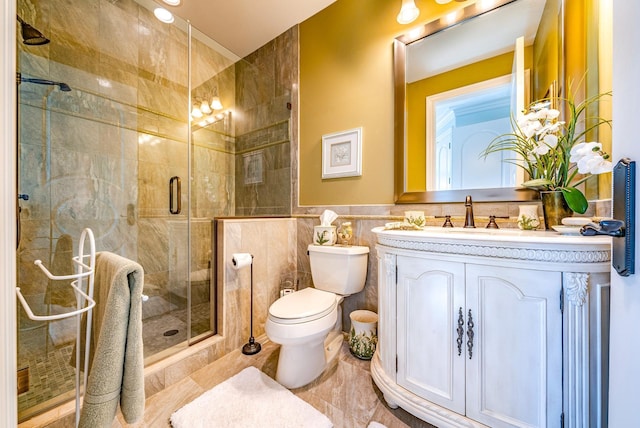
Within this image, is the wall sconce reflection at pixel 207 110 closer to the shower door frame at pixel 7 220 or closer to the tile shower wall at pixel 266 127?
the tile shower wall at pixel 266 127

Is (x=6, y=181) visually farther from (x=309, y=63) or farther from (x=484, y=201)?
(x=309, y=63)

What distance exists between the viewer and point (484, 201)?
1379 mm

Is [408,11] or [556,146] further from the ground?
[408,11]

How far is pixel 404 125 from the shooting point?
1647 mm

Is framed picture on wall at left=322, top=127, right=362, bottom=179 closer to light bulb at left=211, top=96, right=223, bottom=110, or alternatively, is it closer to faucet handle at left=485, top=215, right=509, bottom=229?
faucet handle at left=485, top=215, right=509, bottom=229

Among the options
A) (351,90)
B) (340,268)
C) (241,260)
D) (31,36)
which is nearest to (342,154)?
(351,90)

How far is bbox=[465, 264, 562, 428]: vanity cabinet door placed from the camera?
828mm

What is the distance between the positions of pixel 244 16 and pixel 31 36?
140cm

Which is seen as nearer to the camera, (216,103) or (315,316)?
(315,316)

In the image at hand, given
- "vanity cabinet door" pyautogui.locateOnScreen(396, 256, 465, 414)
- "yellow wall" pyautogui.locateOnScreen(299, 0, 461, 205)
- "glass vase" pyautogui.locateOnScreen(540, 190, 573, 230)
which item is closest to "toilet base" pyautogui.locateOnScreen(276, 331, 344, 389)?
"vanity cabinet door" pyautogui.locateOnScreen(396, 256, 465, 414)

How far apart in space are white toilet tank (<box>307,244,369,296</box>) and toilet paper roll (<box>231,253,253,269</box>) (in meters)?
Answer: 0.46

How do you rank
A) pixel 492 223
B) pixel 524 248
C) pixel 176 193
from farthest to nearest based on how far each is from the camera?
pixel 176 193
pixel 492 223
pixel 524 248

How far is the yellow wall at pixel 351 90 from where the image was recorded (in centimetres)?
173

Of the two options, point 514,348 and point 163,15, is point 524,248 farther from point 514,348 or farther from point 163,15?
point 163,15
